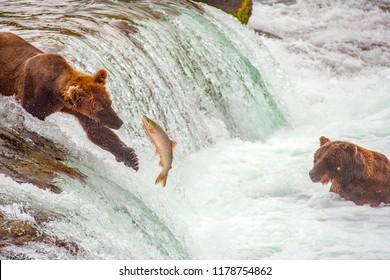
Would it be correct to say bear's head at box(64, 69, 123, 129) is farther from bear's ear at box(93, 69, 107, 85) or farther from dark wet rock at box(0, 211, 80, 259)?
dark wet rock at box(0, 211, 80, 259)

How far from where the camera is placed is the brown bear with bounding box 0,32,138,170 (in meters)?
4.62

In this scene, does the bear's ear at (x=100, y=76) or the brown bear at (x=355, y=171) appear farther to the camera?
the brown bear at (x=355, y=171)

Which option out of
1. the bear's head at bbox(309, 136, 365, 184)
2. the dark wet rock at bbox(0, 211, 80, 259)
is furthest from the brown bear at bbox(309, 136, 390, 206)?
the dark wet rock at bbox(0, 211, 80, 259)

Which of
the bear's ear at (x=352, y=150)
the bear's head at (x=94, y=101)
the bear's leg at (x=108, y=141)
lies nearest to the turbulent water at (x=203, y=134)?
the bear's leg at (x=108, y=141)

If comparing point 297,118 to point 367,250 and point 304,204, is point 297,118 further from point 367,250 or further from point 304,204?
point 367,250

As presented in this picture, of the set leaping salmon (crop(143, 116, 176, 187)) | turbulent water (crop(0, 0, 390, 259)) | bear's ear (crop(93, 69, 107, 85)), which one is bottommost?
turbulent water (crop(0, 0, 390, 259))

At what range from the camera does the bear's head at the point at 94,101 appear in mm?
4598

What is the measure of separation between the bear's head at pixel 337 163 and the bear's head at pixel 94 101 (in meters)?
1.83

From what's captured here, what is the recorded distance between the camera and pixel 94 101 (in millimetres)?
4605

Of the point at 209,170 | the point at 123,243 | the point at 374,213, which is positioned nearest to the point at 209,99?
the point at 209,170

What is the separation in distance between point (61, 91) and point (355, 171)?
2354 millimetres

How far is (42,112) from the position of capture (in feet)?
15.5

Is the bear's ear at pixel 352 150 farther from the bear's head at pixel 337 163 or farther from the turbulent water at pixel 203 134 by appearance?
the turbulent water at pixel 203 134

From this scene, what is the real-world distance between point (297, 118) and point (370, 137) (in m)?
0.92
